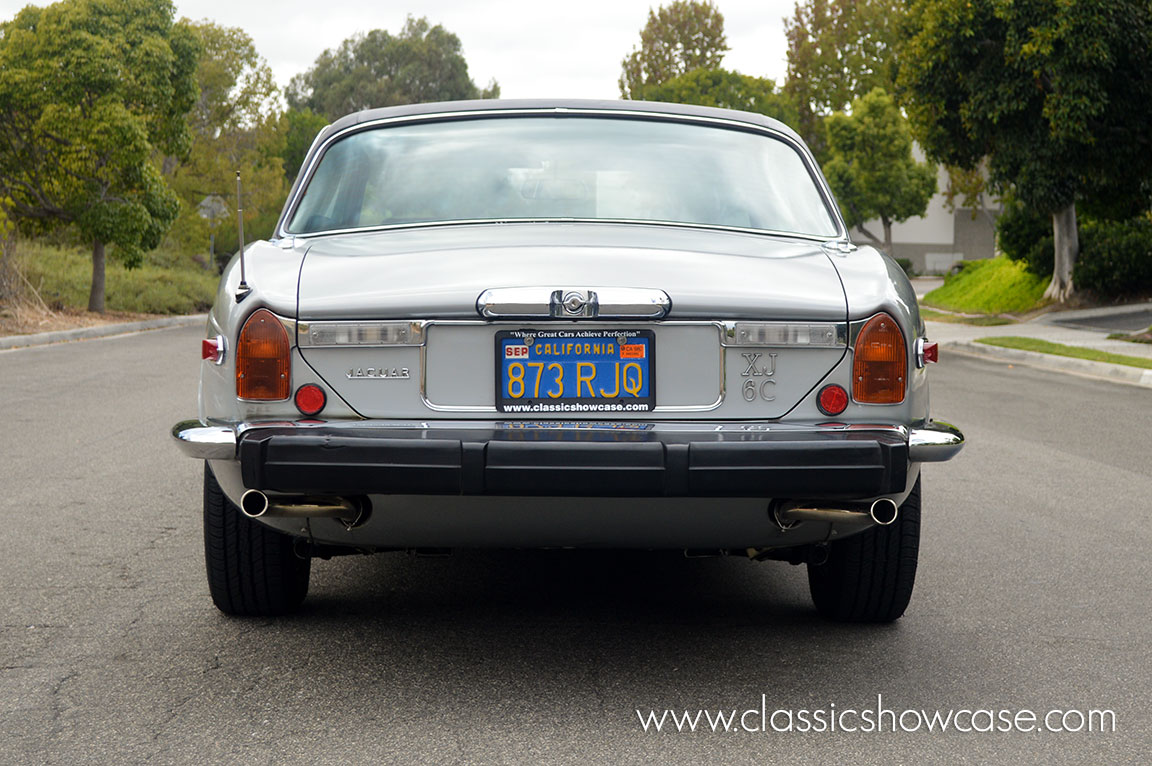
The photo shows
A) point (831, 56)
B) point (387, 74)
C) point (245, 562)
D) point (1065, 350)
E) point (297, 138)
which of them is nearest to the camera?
point (245, 562)

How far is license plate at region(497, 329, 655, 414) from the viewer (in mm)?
3424

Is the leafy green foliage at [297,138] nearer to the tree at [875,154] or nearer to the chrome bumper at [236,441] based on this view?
the tree at [875,154]

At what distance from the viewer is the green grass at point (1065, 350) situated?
1541cm

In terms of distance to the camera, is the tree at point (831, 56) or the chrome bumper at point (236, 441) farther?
the tree at point (831, 56)

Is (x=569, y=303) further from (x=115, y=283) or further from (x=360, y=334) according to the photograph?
(x=115, y=283)

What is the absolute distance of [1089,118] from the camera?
1942 cm

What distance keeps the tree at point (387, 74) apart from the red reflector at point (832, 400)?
85765 mm

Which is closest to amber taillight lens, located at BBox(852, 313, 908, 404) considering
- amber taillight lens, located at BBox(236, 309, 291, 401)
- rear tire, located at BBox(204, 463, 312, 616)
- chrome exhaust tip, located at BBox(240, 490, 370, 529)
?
chrome exhaust tip, located at BBox(240, 490, 370, 529)

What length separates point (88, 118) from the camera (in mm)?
24328

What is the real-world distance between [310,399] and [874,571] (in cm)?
181

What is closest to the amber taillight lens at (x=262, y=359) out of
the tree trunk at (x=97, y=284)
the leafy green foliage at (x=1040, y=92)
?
the leafy green foliage at (x=1040, y=92)

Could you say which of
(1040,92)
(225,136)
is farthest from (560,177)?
(225,136)

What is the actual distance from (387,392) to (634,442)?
2.26 feet

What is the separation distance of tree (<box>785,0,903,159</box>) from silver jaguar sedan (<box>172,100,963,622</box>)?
222 feet
